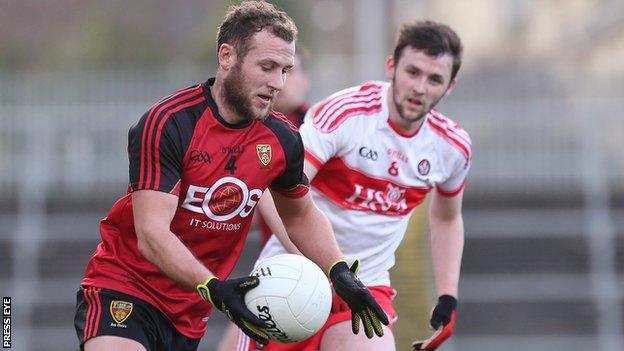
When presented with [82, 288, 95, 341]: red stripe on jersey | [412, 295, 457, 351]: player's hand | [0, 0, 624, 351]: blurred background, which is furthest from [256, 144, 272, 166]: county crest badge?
[0, 0, 624, 351]: blurred background

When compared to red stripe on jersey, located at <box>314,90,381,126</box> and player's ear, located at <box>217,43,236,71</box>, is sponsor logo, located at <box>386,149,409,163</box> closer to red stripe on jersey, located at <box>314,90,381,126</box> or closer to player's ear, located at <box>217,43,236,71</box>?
red stripe on jersey, located at <box>314,90,381,126</box>

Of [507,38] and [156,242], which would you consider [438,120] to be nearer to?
[156,242]

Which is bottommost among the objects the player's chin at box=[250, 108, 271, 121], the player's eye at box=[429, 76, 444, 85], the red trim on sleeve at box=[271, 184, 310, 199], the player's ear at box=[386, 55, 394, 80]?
the red trim on sleeve at box=[271, 184, 310, 199]

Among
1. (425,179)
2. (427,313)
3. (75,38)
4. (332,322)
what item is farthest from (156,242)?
(75,38)

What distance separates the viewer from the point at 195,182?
5012mm

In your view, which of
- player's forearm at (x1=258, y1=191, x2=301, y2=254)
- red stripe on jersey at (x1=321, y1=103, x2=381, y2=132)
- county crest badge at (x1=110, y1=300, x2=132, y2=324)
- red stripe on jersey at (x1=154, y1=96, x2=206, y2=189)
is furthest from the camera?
red stripe on jersey at (x1=321, y1=103, x2=381, y2=132)

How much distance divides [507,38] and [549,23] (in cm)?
139

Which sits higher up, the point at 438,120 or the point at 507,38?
the point at 507,38

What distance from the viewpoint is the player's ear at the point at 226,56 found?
16.5 feet

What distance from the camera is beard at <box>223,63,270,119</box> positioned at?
498 centimetres

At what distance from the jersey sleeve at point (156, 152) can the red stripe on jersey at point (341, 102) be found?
51.1 inches

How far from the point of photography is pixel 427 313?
12.2m

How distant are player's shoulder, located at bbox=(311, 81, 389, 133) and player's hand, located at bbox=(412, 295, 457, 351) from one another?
1.11 metres

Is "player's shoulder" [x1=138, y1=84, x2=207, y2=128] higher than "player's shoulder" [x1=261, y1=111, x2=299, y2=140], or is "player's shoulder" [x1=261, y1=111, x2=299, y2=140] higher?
"player's shoulder" [x1=138, y1=84, x2=207, y2=128]
